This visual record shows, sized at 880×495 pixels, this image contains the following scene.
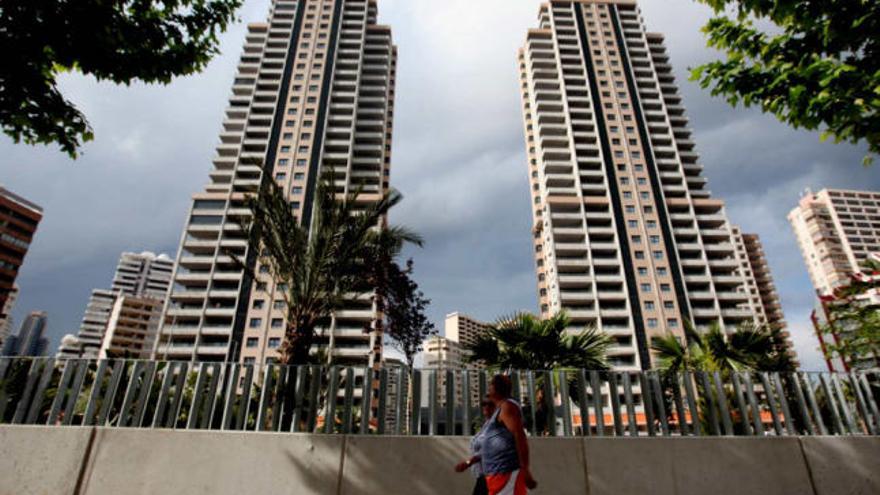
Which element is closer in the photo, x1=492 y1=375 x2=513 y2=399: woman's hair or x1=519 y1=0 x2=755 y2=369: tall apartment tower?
x1=492 y1=375 x2=513 y2=399: woman's hair

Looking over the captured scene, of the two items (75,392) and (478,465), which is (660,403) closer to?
(478,465)

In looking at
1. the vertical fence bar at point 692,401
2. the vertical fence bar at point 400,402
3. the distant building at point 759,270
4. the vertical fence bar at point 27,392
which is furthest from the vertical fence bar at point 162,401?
the distant building at point 759,270

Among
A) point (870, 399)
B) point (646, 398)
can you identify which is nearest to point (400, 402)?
point (646, 398)

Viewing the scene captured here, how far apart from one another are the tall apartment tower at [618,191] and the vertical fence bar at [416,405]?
46179 millimetres

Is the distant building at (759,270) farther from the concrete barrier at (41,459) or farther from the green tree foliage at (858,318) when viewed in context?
the concrete barrier at (41,459)

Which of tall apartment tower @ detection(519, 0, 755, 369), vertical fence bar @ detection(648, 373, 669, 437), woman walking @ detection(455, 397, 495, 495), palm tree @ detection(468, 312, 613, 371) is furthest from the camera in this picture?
tall apartment tower @ detection(519, 0, 755, 369)

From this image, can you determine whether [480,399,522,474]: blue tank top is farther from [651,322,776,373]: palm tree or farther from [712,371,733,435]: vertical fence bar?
[651,322,776,373]: palm tree

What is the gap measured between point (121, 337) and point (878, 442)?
13028 cm

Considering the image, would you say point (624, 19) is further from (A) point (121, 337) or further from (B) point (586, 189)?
(A) point (121, 337)

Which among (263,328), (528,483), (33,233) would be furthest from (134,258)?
(528,483)

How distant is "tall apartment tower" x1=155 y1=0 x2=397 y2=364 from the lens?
155ft

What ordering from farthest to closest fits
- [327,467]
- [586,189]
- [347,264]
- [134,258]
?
1. [134,258]
2. [586,189]
3. [347,264]
4. [327,467]

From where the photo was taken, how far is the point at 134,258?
150 meters

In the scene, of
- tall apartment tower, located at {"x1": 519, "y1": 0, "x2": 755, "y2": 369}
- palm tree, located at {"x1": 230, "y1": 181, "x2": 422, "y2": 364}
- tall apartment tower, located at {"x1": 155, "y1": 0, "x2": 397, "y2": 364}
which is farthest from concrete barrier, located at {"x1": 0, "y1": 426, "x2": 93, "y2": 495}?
tall apartment tower, located at {"x1": 519, "y1": 0, "x2": 755, "y2": 369}
